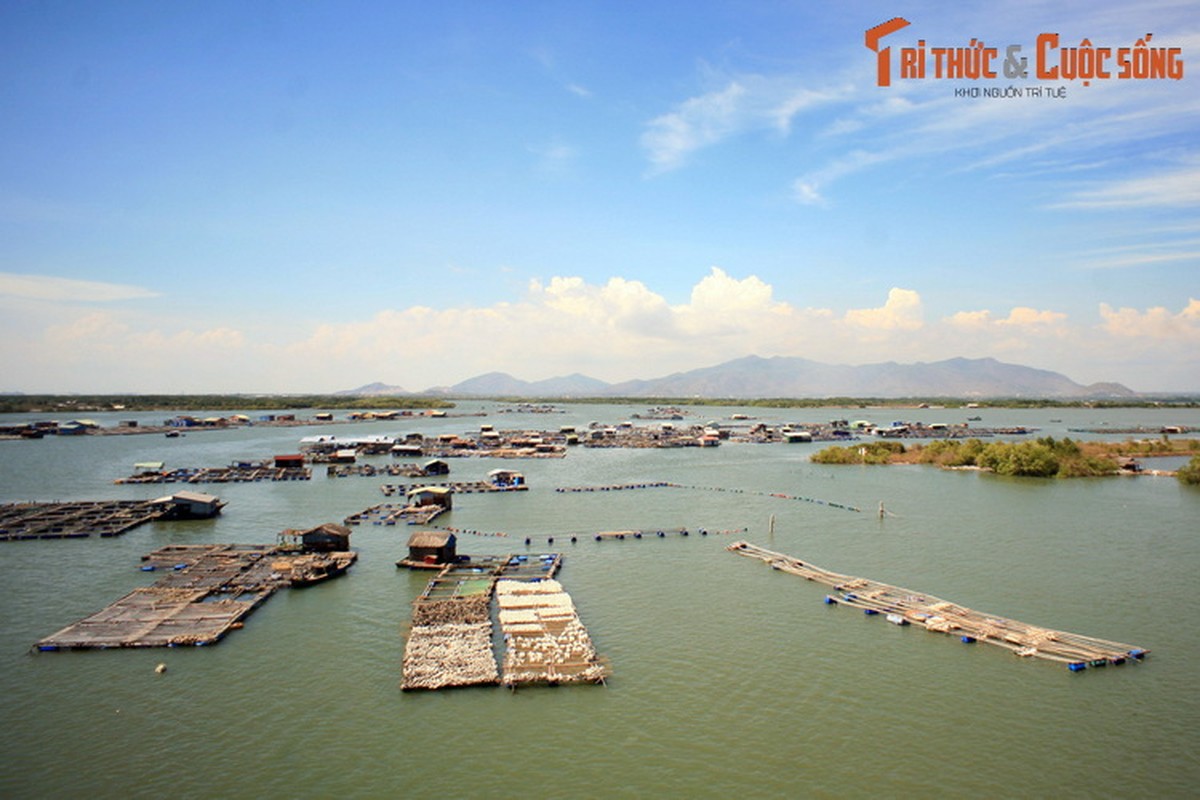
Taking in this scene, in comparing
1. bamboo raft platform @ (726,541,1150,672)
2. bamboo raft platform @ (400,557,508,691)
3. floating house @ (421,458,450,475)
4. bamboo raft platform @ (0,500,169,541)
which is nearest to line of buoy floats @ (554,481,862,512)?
floating house @ (421,458,450,475)

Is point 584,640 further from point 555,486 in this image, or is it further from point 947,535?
point 555,486

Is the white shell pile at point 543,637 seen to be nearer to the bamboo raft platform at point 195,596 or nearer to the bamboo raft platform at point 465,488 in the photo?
the bamboo raft platform at point 195,596

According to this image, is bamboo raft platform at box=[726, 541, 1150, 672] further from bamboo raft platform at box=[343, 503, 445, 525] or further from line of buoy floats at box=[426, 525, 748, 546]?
bamboo raft platform at box=[343, 503, 445, 525]

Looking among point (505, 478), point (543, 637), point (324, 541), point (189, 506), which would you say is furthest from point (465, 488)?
point (543, 637)

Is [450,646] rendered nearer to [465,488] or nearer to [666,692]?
[666,692]

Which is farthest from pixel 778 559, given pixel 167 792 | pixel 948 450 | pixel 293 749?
pixel 948 450
